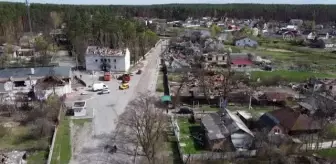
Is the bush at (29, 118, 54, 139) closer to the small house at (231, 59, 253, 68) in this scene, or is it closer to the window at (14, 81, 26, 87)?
the window at (14, 81, 26, 87)

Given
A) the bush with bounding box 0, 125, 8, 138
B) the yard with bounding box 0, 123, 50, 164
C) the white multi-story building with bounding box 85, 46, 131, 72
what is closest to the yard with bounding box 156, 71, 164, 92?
the white multi-story building with bounding box 85, 46, 131, 72

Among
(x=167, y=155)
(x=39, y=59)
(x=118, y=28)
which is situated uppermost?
(x=118, y=28)

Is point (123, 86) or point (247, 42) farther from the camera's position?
point (247, 42)

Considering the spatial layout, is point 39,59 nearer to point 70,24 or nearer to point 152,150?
point 70,24

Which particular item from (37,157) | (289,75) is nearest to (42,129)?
(37,157)

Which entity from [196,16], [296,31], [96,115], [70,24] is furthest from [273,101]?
[196,16]

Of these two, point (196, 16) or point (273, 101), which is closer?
point (273, 101)

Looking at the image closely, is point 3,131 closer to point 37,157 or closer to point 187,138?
point 37,157
